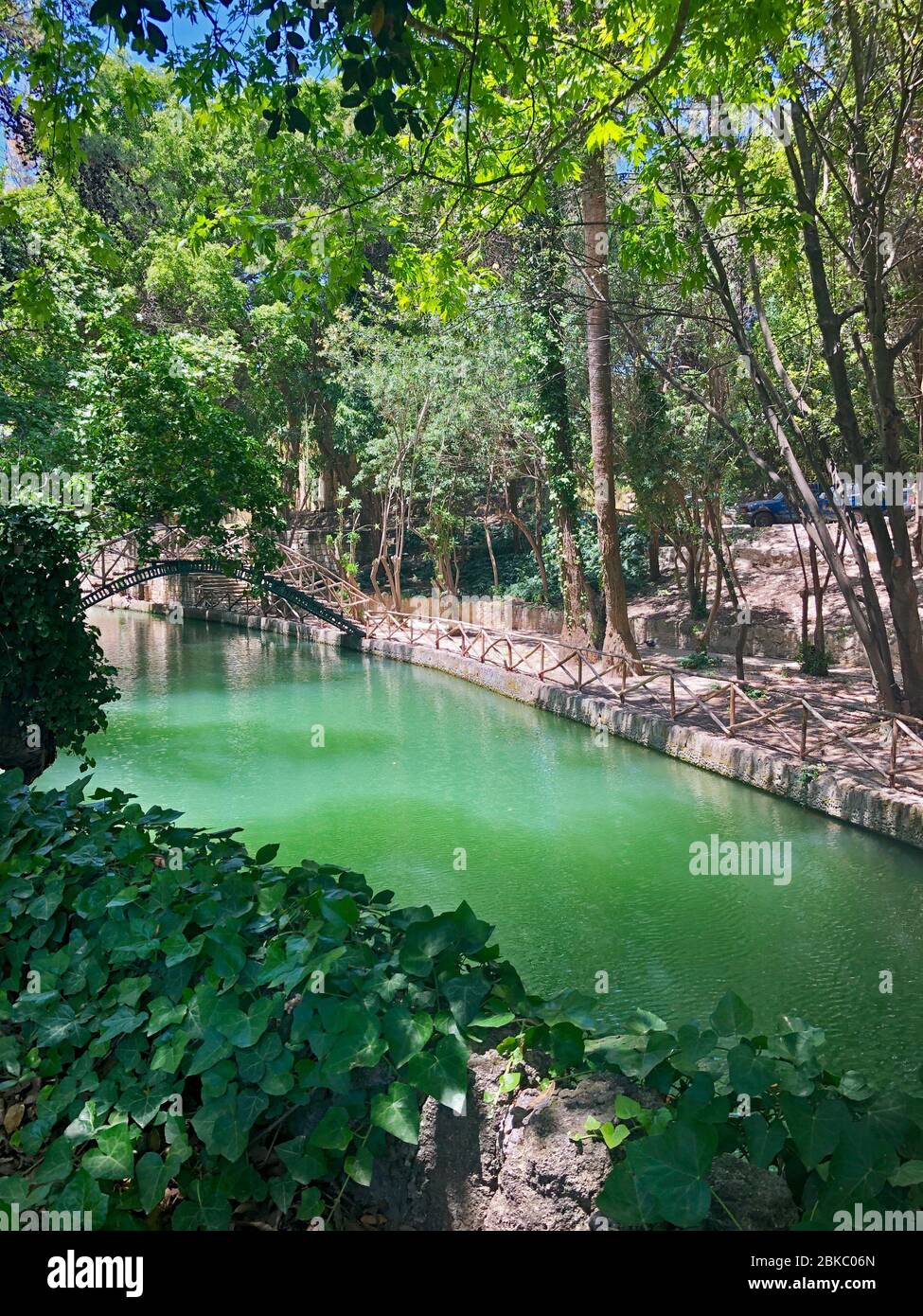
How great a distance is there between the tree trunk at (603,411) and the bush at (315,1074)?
13.5 m

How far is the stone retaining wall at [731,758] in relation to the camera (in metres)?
10.1

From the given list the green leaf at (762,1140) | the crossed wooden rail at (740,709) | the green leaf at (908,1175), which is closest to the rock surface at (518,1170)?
the green leaf at (762,1140)

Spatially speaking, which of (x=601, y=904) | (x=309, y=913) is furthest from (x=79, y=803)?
(x=601, y=904)

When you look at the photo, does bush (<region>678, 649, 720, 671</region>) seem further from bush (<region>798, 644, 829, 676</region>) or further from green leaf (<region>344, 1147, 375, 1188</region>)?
green leaf (<region>344, 1147, 375, 1188</region>)

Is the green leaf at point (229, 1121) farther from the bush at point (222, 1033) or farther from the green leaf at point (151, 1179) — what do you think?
the green leaf at point (151, 1179)

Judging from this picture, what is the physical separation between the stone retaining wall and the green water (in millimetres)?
197

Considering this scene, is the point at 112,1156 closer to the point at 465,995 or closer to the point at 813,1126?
the point at 465,995

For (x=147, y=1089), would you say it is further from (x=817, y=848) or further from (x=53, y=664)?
(x=817, y=848)

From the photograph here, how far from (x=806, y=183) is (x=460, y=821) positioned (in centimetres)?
817

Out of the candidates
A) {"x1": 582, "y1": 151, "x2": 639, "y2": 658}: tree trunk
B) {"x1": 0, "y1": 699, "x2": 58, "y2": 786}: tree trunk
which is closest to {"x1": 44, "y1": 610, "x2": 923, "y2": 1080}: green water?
{"x1": 582, "y1": 151, "x2": 639, "y2": 658}: tree trunk

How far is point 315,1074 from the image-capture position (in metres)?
2.72

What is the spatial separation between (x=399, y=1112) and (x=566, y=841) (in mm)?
8215

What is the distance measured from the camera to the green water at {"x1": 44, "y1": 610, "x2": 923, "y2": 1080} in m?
7.23
